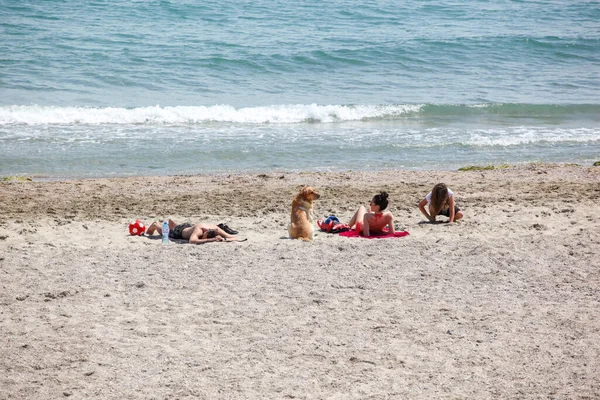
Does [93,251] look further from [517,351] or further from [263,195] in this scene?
[517,351]

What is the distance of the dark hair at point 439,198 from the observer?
992 cm

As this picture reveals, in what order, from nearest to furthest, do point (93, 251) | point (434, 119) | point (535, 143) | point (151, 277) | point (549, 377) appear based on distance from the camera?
point (549, 377), point (151, 277), point (93, 251), point (535, 143), point (434, 119)

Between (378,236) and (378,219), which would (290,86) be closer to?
(378,219)

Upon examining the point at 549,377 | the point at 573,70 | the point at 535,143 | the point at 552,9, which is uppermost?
the point at 552,9

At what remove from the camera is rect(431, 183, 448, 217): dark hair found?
9.92 meters

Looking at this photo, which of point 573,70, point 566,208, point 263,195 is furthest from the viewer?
point 573,70

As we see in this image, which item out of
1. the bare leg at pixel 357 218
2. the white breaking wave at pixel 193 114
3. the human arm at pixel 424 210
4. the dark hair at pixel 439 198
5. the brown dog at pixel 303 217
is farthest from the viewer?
the white breaking wave at pixel 193 114

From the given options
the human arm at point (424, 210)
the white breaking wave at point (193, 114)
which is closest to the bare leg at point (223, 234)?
the human arm at point (424, 210)

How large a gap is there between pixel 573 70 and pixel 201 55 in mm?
12396

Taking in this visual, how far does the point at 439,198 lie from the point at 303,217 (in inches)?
75.5

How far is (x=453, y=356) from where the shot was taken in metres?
6.12

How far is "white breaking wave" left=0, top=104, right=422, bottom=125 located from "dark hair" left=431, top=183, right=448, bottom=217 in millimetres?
9111

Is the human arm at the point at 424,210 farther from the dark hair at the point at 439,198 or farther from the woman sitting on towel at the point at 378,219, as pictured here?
the woman sitting on towel at the point at 378,219

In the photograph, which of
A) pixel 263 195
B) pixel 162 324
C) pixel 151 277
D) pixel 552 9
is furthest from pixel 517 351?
pixel 552 9
